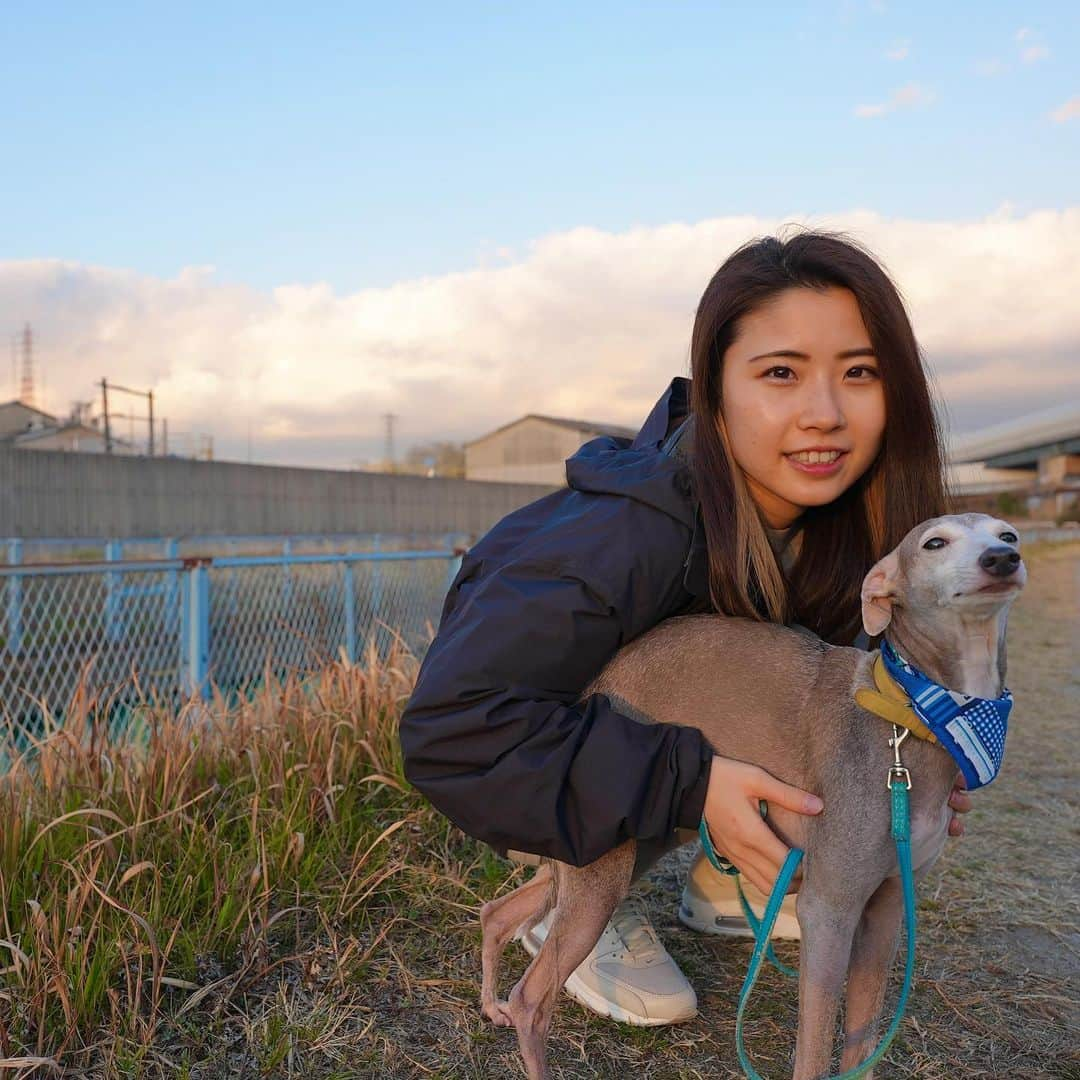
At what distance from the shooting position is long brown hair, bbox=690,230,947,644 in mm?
2504

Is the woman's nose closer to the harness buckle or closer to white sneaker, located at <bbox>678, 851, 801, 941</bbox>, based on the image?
the harness buckle

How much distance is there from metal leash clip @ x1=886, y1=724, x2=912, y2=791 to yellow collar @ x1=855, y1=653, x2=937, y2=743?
18mm

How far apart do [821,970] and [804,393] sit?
1.36m

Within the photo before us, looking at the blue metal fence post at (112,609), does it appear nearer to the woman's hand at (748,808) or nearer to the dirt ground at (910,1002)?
the dirt ground at (910,1002)

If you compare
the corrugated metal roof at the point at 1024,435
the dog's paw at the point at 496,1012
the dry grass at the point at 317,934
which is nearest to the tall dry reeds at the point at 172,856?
the dry grass at the point at 317,934

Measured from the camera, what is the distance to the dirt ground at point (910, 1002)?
8.46ft

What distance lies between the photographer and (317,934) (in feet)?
10.00

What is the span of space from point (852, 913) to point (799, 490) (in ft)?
3.45

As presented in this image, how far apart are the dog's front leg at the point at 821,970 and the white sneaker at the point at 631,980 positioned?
67cm

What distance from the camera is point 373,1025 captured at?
2.67 m

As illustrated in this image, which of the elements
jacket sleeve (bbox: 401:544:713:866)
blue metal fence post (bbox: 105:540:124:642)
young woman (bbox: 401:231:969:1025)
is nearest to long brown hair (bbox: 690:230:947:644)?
young woman (bbox: 401:231:969:1025)

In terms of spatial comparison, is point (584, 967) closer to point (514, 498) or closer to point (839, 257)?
point (839, 257)

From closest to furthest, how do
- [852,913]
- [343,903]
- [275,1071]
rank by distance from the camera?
[852,913] → [275,1071] → [343,903]

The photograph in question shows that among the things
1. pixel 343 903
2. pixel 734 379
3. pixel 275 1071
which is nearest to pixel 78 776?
pixel 343 903
